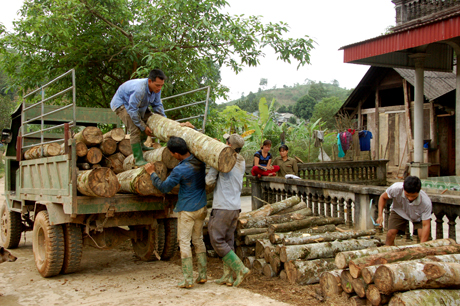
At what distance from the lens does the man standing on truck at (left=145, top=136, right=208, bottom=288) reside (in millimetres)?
4875

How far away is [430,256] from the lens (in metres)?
4.21

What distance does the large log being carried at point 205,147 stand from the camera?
4691mm

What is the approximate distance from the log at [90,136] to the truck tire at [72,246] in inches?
45.0

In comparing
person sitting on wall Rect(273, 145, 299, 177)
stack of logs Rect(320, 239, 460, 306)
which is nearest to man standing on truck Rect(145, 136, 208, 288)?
stack of logs Rect(320, 239, 460, 306)

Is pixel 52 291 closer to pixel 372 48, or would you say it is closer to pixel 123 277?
pixel 123 277

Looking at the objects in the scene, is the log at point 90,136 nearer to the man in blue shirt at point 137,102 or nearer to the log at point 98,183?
the man in blue shirt at point 137,102

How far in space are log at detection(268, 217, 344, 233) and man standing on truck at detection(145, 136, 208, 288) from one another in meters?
1.21

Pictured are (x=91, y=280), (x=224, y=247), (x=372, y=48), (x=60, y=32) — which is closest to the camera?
(x=224, y=247)

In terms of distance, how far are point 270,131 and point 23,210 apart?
1284 centimetres

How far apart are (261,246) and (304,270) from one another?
0.79m

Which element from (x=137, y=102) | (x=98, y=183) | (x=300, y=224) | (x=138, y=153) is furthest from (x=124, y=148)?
(x=300, y=224)

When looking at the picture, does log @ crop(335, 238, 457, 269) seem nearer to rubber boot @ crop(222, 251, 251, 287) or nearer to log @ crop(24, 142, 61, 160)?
rubber boot @ crop(222, 251, 251, 287)

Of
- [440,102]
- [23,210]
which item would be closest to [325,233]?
[23,210]

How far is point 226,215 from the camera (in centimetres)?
502
